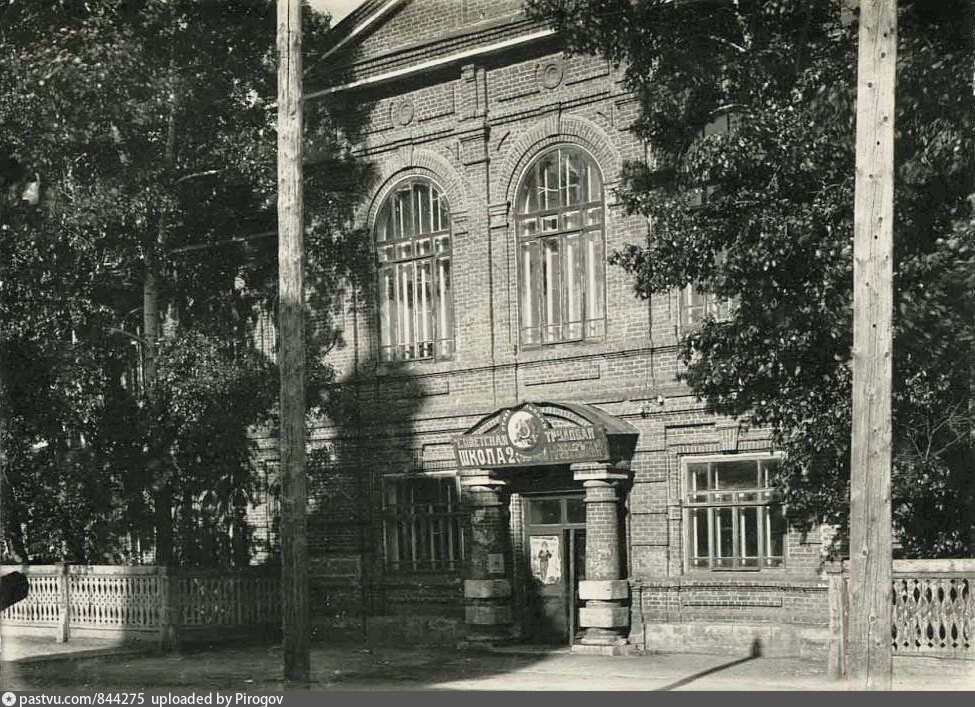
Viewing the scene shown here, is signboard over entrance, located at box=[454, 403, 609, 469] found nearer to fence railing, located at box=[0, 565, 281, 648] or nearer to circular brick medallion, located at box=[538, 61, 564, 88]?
fence railing, located at box=[0, 565, 281, 648]

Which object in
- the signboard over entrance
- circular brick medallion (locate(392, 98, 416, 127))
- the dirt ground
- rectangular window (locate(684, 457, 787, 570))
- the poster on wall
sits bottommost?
the dirt ground

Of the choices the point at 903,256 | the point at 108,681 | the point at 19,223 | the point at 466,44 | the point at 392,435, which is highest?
the point at 466,44

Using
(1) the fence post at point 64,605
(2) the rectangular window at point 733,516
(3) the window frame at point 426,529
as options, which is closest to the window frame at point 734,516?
(2) the rectangular window at point 733,516

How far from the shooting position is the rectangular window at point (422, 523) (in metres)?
21.3

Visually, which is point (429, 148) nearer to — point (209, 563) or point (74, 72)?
point (74, 72)

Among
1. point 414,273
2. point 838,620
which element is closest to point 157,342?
point 414,273

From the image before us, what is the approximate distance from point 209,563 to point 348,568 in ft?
9.89

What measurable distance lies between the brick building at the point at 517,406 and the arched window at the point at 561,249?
0.03 m

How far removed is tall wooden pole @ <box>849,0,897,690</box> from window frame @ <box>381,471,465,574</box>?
34.4ft

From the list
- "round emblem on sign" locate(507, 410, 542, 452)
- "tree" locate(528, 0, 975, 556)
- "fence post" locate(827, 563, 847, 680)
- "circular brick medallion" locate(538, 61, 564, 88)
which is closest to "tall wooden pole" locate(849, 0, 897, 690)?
"tree" locate(528, 0, 975, 556)

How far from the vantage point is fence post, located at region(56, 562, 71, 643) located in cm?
2225

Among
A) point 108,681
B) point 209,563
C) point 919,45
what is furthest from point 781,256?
point 209,563

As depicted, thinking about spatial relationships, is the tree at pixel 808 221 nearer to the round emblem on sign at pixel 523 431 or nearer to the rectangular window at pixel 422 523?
the round emblem on sign at pixel 523 431

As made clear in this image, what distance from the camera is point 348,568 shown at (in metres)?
22.2
